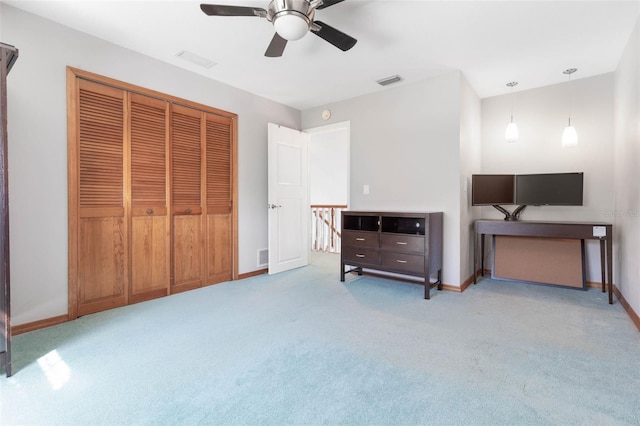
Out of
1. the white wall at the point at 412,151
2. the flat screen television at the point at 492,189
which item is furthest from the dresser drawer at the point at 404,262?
the flat screen television at the point at 492,189

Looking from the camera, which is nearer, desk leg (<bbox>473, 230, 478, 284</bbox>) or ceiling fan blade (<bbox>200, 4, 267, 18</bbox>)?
ceiling fan blade (<bbox>200, 4, 267, 18</bbox>)

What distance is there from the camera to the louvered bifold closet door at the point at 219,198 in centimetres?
359

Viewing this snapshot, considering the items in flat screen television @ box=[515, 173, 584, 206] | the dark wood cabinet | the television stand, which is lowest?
the dark wood cabinet

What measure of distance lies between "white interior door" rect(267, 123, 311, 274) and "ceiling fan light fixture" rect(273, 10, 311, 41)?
2.08 meters

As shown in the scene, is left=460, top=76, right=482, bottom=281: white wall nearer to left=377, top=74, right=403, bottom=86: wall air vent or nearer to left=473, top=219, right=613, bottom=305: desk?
left=473, top=219, right=613, bottom=305: desk

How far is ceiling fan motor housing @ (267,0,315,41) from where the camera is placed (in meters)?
1.90

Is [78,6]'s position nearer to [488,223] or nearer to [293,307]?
[293,307]

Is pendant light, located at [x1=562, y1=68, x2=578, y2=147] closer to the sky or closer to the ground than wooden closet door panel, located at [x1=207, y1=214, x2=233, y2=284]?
closer to the sky

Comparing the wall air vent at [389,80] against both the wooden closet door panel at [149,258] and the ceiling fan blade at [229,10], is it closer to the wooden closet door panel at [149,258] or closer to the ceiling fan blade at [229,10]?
the ceiling fan blade at [229,10]

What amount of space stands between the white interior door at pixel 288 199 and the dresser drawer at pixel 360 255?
99 centimetres

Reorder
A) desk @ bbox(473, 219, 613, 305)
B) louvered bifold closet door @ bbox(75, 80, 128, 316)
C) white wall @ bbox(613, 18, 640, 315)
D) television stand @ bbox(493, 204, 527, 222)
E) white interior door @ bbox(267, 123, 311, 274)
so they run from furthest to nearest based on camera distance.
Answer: white interior door @ bbox(267, 123, 311, 274)
television stand @ bbox(493, 204, 527, 222)
desk @ bbox(473, 219, 613, 305)
louvered bifold closet door @ bbox(75, 80, 128, 316)
white wall @ bbox(613, 18, 640, 315)

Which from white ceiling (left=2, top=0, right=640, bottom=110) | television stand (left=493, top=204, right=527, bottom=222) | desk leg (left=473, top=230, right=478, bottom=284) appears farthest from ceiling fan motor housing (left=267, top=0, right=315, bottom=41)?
desk leg (left=473, top=230, right=478, bottom=284)

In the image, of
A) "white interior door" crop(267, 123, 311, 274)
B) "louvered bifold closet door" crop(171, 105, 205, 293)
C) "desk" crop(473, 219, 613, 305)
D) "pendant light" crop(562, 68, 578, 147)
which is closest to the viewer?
"desk" crop(473, 219, 613, 305)

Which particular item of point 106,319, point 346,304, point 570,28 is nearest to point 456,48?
point 570,28
